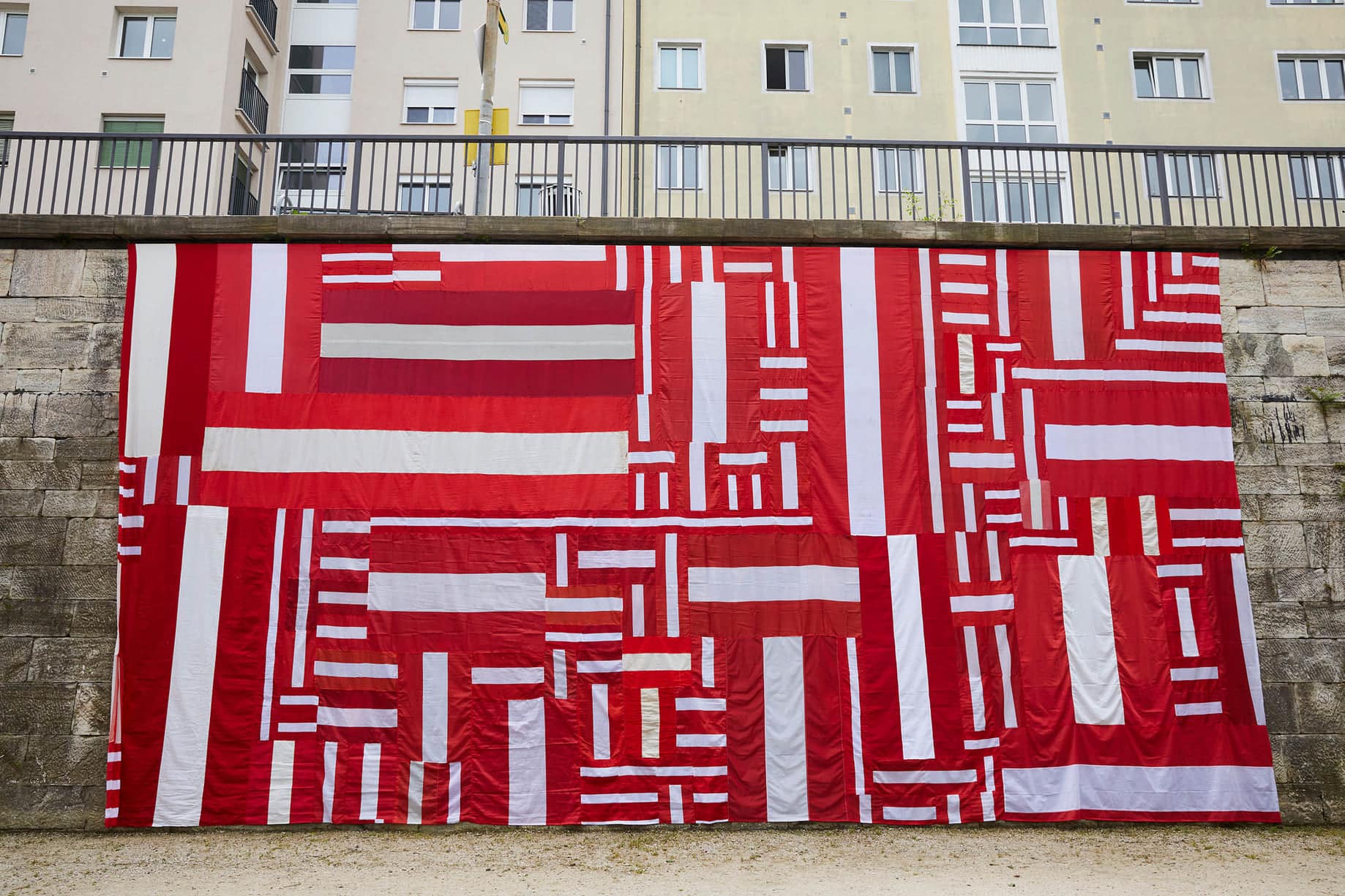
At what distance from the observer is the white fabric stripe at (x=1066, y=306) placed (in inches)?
350

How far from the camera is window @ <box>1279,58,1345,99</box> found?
2016 centimetres

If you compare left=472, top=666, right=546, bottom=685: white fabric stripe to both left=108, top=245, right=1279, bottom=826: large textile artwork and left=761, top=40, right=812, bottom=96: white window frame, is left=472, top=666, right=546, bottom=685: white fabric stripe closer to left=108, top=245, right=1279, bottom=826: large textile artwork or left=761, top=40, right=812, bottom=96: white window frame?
left=108, top=245, right=1279, bottom=826: large textile artwork

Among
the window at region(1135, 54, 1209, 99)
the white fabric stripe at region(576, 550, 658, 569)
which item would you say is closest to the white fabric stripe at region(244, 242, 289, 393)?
the white fabric stripe at region(576, 550, 658, 569)

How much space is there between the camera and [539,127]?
2083cm

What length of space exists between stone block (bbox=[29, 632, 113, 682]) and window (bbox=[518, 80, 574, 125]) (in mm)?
15032

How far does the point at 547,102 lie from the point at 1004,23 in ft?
30.6

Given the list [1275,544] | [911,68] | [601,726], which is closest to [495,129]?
[601,726]

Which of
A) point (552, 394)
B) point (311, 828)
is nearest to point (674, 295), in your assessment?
point (552, 394)

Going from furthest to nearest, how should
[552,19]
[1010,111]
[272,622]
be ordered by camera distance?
1. [552,19]
2. [1010,111]
3. [272,622]

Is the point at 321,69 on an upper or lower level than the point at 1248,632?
upper

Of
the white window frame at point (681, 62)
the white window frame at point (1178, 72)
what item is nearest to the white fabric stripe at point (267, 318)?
the white window frame at point (681, 62)

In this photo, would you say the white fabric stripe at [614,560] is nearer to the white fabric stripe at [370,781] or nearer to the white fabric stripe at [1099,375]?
the white fabric stripe at [370,781]

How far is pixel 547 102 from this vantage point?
2092 cm

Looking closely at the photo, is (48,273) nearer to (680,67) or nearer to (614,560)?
(614,560)
